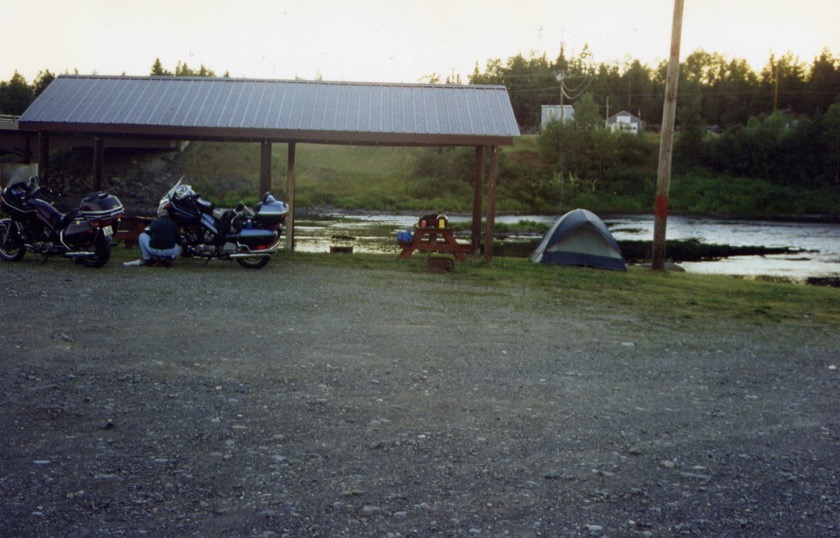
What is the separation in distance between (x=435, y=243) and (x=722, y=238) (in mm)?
23674

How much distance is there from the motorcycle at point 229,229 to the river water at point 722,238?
19.7 feet

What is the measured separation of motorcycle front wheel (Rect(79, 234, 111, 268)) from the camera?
14.5 m

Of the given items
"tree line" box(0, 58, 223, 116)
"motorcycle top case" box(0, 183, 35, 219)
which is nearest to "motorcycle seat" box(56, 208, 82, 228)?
"motorcycle top case" box(0, 183, 35, 219)

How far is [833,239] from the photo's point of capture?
39250 mm

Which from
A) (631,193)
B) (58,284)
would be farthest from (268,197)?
(631,193)

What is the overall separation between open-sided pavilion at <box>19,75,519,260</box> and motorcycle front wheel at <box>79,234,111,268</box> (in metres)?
4.65

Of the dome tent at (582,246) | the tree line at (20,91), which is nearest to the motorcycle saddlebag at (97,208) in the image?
the dome tent at (582,246)

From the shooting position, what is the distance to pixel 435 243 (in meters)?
18.6

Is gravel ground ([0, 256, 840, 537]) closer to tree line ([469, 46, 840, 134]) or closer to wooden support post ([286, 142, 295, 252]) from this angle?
wooden support post ([286, 142, 295, 252])

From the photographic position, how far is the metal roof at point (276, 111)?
18547 mm

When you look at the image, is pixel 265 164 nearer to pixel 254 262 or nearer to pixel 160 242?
pixel 254 262

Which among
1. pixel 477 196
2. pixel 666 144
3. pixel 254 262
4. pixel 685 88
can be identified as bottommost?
pixel 254 262

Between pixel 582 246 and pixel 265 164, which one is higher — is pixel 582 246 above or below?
below

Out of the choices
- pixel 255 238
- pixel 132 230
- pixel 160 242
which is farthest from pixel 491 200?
pixel 132 230
